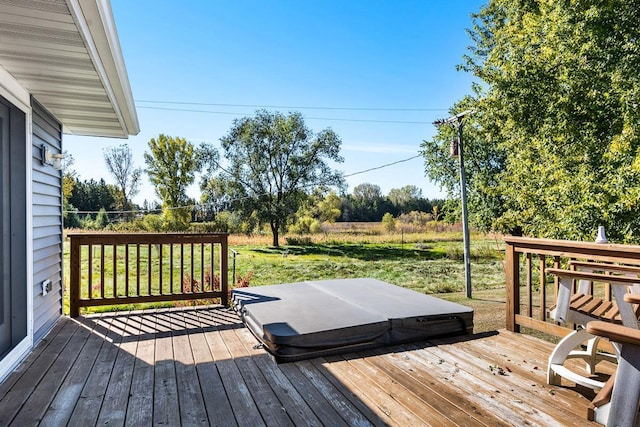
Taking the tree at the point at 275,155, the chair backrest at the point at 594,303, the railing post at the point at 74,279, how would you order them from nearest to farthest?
the chair backrest at the point at 594,303, the railing post at the point at 74,279, the tree at the point at 275,155

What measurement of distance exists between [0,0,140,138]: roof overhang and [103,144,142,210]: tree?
14.9 m

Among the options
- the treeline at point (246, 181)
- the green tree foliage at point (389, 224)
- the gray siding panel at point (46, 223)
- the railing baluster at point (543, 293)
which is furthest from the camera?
the green tree foliage at point (389, 224)

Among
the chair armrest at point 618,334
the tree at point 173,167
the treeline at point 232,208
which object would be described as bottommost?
the chair armrest at point 618,334

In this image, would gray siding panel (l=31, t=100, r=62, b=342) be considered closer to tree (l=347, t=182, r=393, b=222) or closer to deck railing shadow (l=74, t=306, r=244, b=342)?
deck railing shadow (l=74, t=306, r=244, b=342)

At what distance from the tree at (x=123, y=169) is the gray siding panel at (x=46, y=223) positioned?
14.3 m

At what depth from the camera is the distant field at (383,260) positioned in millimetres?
8414

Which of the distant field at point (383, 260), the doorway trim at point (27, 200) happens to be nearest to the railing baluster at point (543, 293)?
the distant field at point (383, 260)

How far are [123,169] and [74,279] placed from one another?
1520cm

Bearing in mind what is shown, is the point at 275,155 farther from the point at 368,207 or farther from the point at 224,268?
the point at 224,268

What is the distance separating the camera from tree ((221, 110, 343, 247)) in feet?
47.9

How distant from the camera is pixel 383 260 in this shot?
11445mm

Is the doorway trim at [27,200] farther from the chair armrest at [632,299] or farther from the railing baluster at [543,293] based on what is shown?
the railing baluster at [543,293]

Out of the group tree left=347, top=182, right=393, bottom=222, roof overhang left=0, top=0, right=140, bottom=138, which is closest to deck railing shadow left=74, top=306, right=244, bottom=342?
roof overhang left=0, top=0, right=140, bottom=138

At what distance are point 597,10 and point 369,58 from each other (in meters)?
6.97
